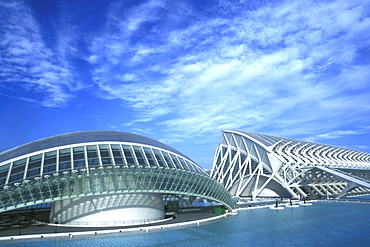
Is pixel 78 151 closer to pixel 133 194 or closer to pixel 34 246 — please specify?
pixel 133 194

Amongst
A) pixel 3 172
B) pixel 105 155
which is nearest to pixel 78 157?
pixel 105 155

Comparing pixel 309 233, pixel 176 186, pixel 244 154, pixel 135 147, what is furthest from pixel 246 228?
pixel 244 154

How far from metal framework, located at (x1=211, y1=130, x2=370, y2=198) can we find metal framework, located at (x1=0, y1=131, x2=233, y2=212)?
1535 inches

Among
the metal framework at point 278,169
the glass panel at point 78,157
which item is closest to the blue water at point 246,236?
the glass panel at point 78,157

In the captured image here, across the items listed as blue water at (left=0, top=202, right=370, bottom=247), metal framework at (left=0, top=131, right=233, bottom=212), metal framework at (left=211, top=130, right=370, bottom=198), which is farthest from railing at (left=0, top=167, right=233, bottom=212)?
metal framework at (left=211, top=130, right=370, bottom=198)

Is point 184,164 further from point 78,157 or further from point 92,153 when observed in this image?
point 78,157

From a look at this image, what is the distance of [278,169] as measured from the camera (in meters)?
65.8

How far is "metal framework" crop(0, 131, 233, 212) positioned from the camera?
23.8 meters

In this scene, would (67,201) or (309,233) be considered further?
(67,201)

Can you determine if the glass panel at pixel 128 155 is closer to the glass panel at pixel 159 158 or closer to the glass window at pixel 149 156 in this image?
the glass window at pixel 149 156

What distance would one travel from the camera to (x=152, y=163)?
99.9ft

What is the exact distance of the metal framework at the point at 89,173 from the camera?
23812mm

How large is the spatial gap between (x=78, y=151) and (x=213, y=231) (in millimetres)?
16515

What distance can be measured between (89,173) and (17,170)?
680 centimetres
